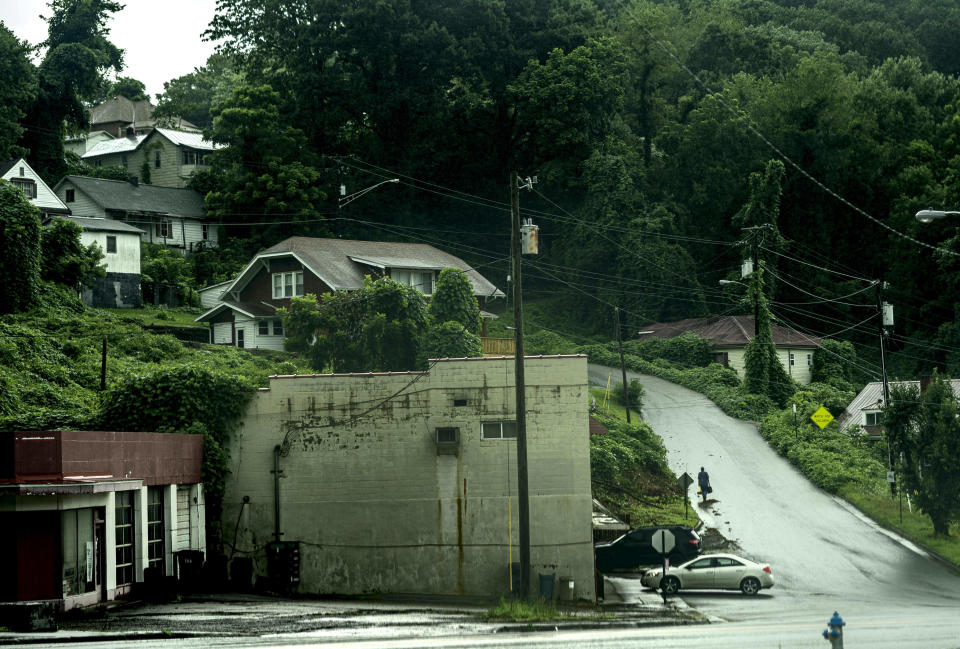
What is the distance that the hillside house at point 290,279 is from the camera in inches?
2410

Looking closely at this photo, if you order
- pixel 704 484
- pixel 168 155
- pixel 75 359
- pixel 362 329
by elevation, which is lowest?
pixel 704 484

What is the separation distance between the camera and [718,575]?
32.2 m

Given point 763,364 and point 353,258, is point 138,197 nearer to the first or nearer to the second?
point 353,258

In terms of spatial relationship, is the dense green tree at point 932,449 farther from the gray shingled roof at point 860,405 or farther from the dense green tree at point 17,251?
the dense green tree at point 17,251

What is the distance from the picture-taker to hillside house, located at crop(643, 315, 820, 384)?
72125mm

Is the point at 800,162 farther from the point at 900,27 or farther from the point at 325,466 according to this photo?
the point at 325,466

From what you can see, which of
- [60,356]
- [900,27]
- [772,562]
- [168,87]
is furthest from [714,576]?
[168,87]

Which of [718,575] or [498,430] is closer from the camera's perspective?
[498,430]

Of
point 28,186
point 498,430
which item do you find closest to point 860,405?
point 498,430

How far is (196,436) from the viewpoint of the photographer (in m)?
30.1

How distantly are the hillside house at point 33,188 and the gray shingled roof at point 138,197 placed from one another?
5952 millimetres

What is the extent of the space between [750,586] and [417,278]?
37.1 metres

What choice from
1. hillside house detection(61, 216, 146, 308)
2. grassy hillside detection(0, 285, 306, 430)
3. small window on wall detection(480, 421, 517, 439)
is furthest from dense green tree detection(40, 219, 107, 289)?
small window on wall detection(480, 421, 517, 439)

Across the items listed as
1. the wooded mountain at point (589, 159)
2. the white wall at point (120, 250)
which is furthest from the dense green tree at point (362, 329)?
the wooded mountain at point (589, 159)
